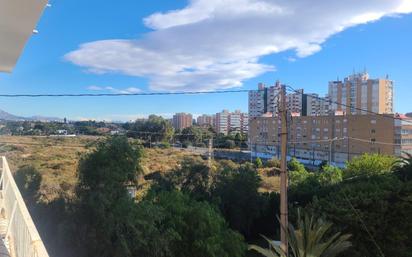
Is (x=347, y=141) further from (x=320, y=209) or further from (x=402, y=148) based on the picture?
(x=320, y=209)

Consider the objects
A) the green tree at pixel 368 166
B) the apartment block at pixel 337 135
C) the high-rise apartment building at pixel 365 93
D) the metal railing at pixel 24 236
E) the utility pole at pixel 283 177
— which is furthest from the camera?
the high-rise apartment building at pixel 365 93

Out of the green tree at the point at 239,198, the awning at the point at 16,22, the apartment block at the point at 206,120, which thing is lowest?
the green tree at the point at 239,198

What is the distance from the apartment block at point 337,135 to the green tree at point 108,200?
103 feet

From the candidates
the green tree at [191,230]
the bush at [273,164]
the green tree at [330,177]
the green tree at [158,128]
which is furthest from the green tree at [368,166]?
the green tree at [158,128]

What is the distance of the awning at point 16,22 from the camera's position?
1.61m

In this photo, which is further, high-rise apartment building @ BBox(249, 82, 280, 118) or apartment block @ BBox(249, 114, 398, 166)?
apartment block @ BBox(249, 114, 398, 166)

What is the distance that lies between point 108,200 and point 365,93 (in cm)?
4727

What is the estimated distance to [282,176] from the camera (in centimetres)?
700

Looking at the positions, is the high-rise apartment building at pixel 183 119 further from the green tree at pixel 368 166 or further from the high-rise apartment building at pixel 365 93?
the green tree at pixel 368 166

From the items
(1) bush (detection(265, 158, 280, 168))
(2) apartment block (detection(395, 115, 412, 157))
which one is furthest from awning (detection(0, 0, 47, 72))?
(2) apartment block (detection(395, 115, 412, 157))

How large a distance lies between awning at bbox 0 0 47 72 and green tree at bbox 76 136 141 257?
7.54 meters

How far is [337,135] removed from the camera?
4412 cm

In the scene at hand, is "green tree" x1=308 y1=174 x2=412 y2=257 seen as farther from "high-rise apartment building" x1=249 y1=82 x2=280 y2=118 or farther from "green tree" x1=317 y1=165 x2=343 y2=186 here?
"green tree" x1=317 y1=165 x2=343 y2=186

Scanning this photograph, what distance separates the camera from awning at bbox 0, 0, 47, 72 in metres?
1.61
